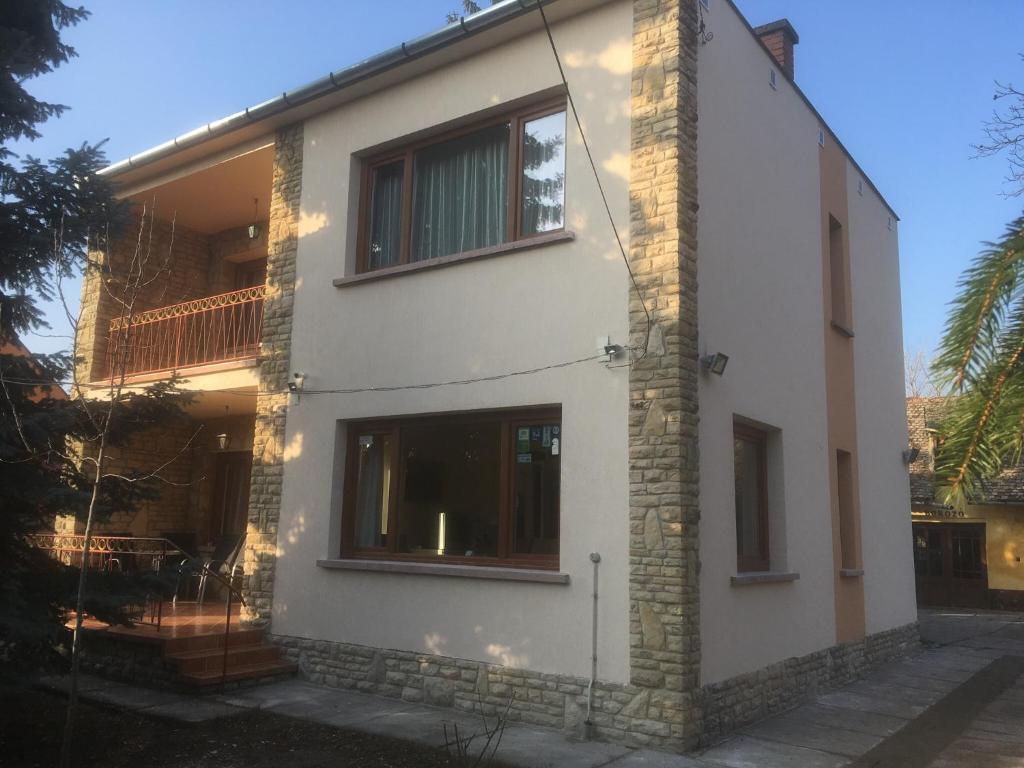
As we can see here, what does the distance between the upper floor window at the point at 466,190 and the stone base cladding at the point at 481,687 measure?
4.19 meters

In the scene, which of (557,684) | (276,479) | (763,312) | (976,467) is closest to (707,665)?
(557,684)

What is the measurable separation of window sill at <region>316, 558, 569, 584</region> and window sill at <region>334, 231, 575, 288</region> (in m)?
3.05

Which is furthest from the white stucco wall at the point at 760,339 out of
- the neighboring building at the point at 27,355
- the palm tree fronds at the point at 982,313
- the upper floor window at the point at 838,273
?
the palm tree fronds at the point at 982,313

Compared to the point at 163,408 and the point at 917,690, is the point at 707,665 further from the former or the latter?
the point at 163,408

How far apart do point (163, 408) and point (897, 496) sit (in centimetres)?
1013

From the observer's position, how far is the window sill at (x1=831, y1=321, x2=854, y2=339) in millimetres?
11000

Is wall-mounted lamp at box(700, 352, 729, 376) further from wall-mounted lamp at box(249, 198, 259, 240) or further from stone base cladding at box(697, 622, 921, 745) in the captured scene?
wall-mounted lamp at box(249, 198, 259, 240)

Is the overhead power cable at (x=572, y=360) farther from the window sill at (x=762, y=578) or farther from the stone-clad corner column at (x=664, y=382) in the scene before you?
the window sill at (x=762, y=578)

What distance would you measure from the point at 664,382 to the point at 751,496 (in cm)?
237

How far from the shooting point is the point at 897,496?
12.7m

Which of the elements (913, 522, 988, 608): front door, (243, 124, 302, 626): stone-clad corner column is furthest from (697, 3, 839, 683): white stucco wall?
(913, 522, 988, 608): front door

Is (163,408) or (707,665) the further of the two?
(163,408)

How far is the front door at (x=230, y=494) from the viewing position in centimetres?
1341

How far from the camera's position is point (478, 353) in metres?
8.61
